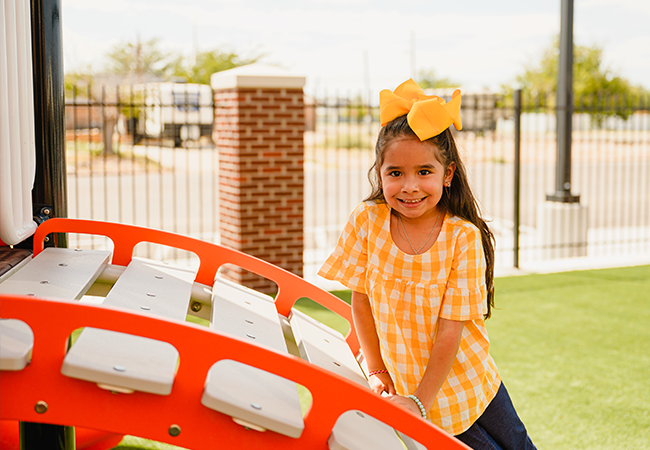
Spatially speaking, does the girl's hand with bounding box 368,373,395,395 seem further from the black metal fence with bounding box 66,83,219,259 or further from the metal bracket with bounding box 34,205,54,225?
the black metal fence with bounding box 66,83,219,259

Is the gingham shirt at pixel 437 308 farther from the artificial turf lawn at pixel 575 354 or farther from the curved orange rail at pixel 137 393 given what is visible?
the artificial turf lawn at pixel 575 354

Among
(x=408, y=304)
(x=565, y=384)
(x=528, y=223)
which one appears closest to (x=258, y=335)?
(x=408, y=304)

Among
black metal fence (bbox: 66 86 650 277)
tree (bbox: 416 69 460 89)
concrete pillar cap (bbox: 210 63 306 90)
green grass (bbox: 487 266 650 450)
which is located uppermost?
tree (bbox: 416 69 460 89)

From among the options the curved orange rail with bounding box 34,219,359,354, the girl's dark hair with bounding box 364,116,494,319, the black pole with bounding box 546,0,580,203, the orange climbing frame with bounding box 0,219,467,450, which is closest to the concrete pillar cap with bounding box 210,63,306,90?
the black pole with bounding box 546,0,580,203

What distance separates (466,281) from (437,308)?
0.41 ft

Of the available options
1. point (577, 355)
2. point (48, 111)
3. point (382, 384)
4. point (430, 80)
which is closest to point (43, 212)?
point (48, 111)

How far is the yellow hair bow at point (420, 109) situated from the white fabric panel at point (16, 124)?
50.5 inches

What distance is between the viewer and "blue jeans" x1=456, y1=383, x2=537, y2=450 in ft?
6.95

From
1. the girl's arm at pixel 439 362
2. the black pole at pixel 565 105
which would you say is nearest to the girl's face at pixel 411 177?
the girl's arm at pixel 439 362

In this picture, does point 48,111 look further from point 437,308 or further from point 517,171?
point 517,171

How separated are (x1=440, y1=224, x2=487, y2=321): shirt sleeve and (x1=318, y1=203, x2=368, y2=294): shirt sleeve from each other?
0.33 meters

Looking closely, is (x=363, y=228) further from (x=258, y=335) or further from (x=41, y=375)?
(x=41, y=375)

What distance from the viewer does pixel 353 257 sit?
2.26m

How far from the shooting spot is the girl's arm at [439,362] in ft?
6.50
